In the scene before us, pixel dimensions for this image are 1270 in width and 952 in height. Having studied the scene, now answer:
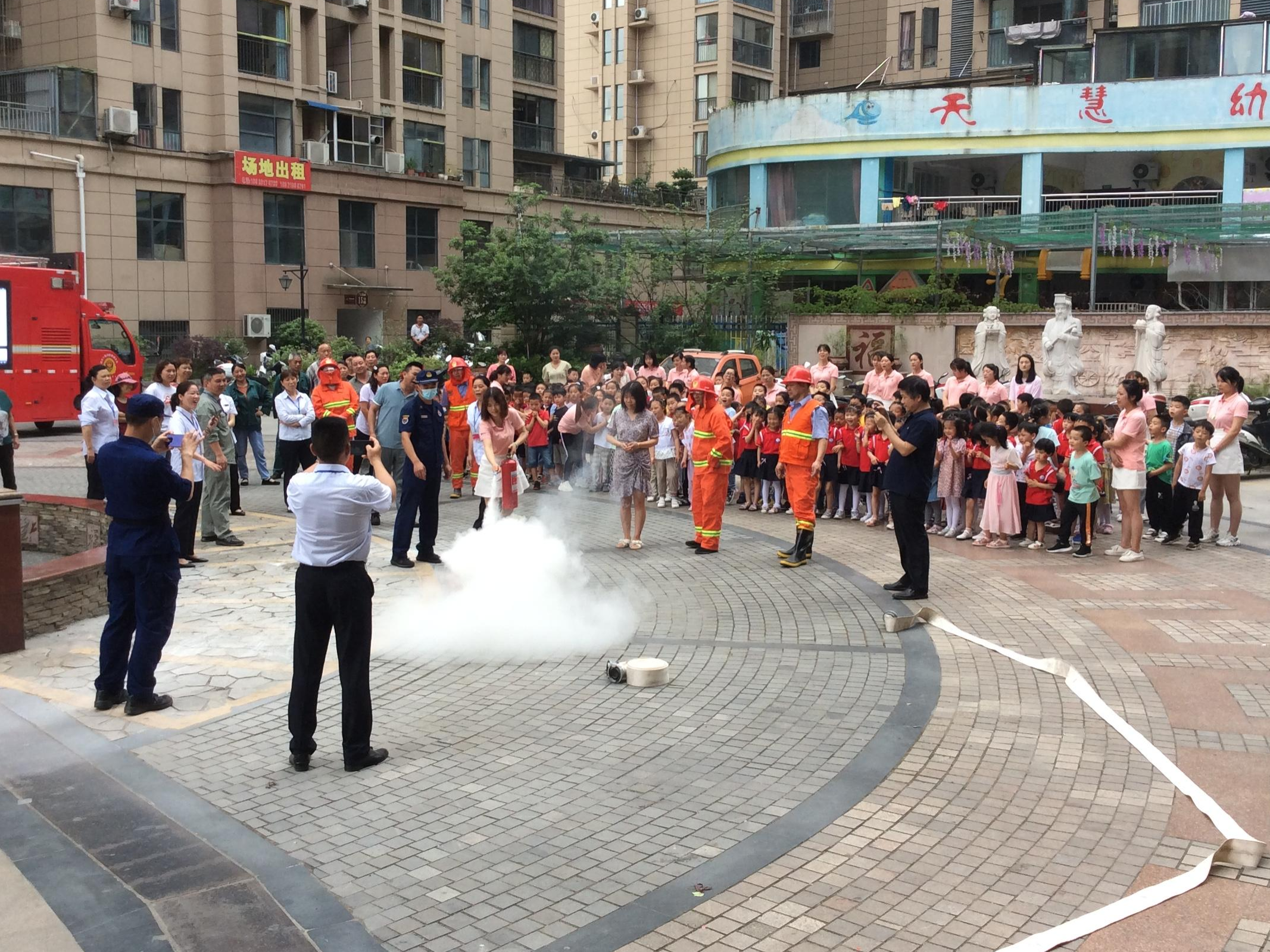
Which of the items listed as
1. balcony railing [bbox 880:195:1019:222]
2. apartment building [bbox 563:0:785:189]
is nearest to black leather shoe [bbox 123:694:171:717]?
balcony railing [bbox 880:195:1019:222]

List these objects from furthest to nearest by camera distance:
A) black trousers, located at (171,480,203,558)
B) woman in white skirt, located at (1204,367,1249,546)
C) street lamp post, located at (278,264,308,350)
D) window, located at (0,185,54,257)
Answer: street lamp post, located at (278,264,308,350), window, located at (0,185,54,257), woman in white skirt, located at (1204,367,1249,546), black trousers, located at (171,480,203,558)

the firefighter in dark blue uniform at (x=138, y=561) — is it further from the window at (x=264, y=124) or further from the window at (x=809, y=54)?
the window at (x=809, y=54)

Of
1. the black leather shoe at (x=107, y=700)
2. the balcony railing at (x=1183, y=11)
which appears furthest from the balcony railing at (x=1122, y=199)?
the black leather shoe at (x=107, y=700)

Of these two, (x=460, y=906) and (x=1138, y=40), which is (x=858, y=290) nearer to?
(x=1138, y=40)

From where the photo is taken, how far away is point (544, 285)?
31.7m

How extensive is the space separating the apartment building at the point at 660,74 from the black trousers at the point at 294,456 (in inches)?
1678

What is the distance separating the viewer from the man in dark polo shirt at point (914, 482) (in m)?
10.7

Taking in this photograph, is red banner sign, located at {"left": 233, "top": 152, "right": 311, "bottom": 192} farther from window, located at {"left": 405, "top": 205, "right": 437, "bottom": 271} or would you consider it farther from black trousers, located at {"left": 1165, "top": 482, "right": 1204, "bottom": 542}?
black trousers, located at {"left": 1165, "top": 482, "right": 1204, "bottom": 542}

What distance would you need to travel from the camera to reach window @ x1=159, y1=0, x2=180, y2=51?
122 feet

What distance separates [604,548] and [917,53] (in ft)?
143

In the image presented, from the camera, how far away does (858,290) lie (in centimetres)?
2747

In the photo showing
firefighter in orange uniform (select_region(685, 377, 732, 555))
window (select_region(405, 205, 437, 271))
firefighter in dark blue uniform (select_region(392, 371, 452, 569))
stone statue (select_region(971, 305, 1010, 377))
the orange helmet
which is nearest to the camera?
firefighter in dark blue uniform (select_region(392, 371, 452, 569))

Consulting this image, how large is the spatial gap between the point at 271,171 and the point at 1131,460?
33.1m

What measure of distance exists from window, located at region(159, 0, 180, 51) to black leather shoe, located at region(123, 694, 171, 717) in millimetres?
35214
